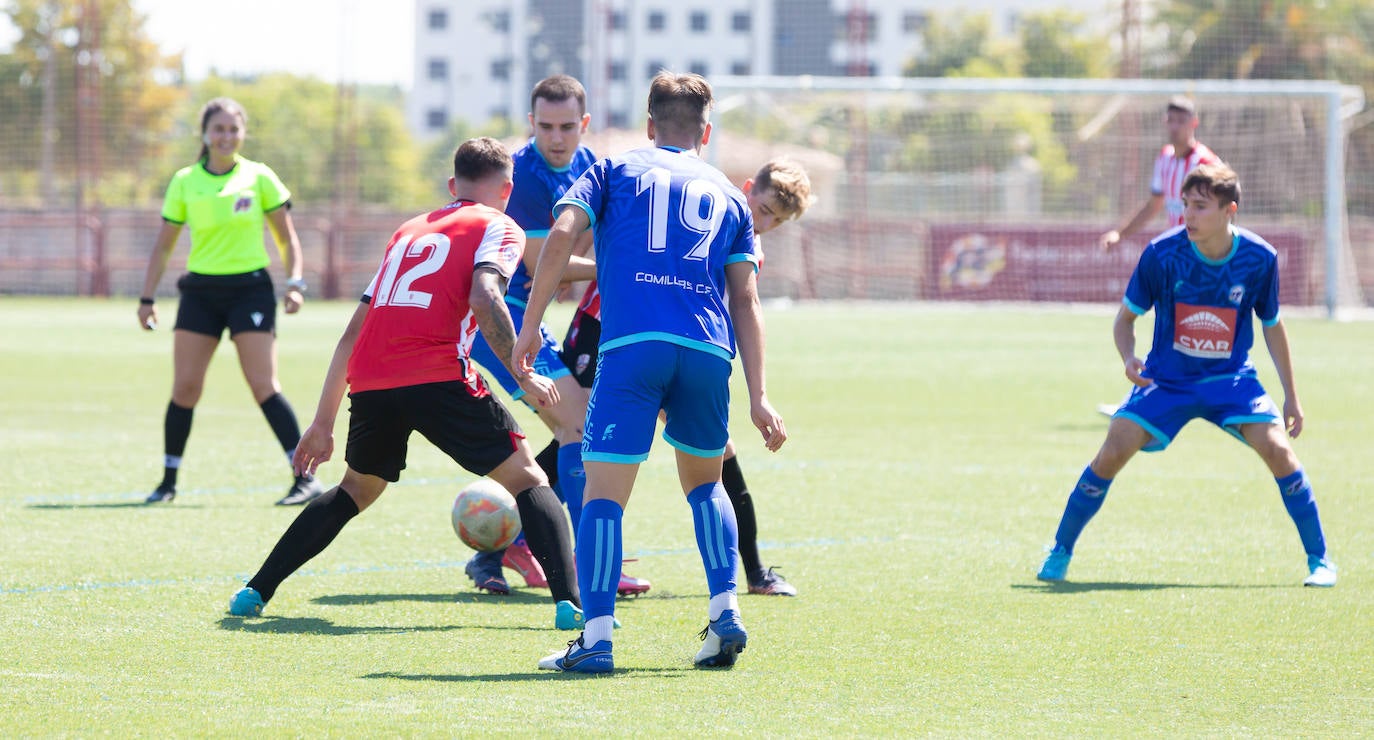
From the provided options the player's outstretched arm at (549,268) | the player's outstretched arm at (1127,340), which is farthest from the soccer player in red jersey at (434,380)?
the player's outstretched arm at (1127,340)

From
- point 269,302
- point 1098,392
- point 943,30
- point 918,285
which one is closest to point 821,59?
point 943,30

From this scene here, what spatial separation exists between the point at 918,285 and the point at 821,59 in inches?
2229

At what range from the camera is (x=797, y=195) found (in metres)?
6.19

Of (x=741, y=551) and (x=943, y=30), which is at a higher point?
(x=943, y=30)

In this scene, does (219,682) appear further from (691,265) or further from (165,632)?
(691,265)

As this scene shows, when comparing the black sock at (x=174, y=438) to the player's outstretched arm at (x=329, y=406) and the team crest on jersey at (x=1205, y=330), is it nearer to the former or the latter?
the player's outstretched arm at (x=329, y=406)

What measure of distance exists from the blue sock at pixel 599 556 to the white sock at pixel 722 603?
1.02ft

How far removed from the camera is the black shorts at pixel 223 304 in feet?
30.1

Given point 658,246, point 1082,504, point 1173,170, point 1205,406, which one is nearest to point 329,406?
point 658,246

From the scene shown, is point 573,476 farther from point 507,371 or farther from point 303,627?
point 303,627

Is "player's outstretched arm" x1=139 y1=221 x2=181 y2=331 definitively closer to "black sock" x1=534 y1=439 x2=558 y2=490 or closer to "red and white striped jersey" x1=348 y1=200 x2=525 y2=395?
"black sock" x1=534 y1=439 x2=558 y2=490

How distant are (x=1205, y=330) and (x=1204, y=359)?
0.12 meters

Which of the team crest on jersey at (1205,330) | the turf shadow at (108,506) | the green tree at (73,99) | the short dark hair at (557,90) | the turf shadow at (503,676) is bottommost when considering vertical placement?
the turf shadow at (108,506)

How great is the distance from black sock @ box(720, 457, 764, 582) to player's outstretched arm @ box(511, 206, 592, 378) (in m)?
1.66
